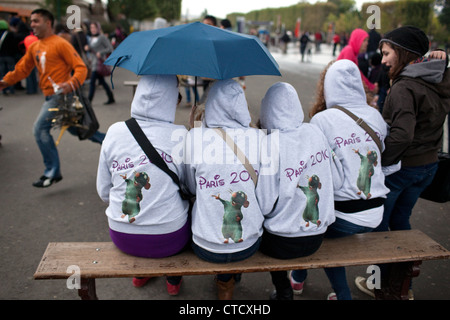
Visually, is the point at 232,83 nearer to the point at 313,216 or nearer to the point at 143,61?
the point at 143,61

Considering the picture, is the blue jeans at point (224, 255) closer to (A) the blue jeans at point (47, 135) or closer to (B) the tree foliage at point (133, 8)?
(A) the blue jeans at point (47, 135)

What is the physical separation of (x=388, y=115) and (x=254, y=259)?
55.2 inches

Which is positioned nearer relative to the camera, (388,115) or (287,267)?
(287,267)

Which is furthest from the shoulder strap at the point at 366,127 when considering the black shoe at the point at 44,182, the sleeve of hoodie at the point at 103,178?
the black shoe at the point at 44,182

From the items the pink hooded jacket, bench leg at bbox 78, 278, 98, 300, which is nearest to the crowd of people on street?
bench leg at bbox 78, 278, 98, 300

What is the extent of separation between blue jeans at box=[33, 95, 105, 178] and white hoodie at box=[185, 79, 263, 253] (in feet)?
9.30

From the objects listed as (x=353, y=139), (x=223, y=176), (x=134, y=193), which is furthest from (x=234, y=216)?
(x=353, y=139)

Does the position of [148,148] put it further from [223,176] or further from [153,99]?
[223,176]

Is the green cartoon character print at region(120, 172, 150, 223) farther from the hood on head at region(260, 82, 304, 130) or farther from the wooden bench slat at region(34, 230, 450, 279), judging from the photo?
the hood on head at region(260, 82, 304, 130)

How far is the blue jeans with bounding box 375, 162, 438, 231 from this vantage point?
2.73 meters

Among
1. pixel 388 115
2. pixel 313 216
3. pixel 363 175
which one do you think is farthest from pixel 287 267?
pixel 388 115

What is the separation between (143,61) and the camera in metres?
2.04

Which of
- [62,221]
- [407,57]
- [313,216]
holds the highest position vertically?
[407,57]

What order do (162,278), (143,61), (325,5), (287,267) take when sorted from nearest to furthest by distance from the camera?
(143,61) < (287,267) < (162,278) < (325,5)
